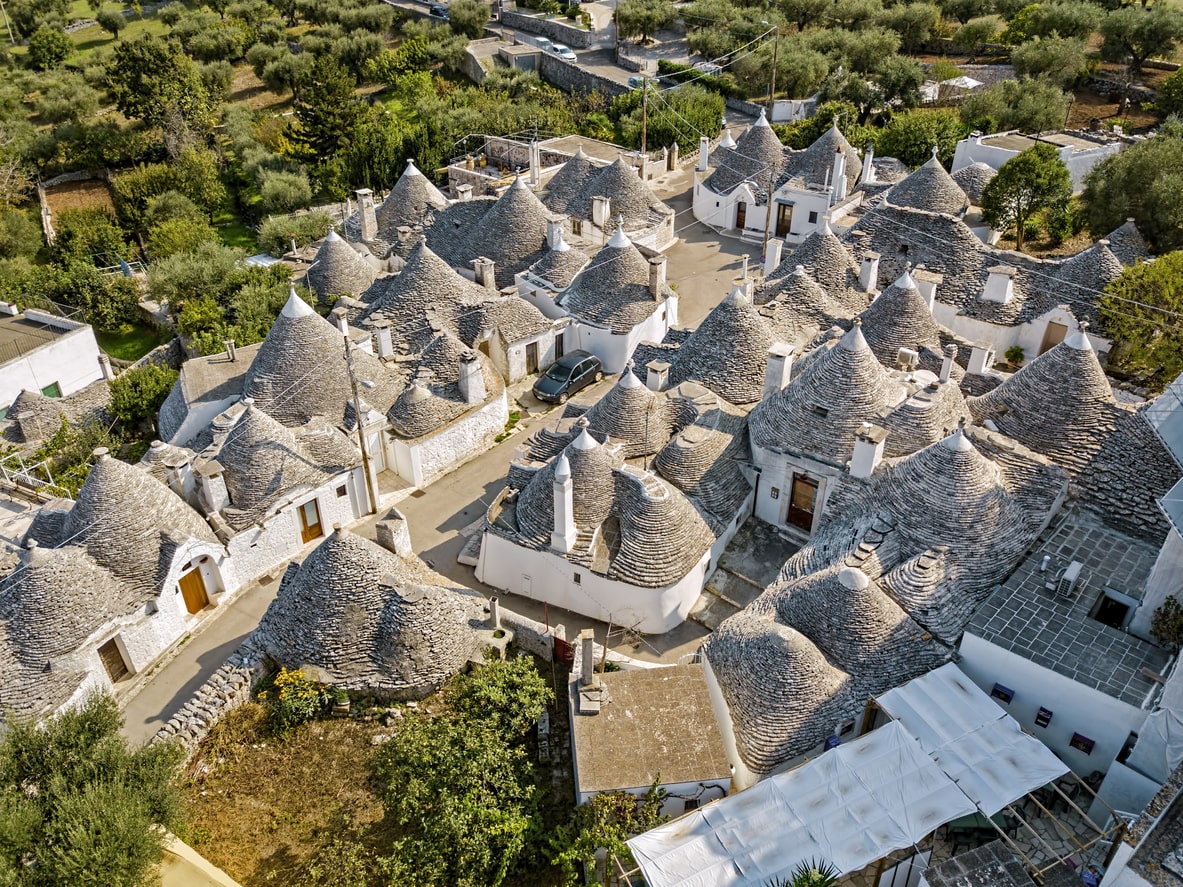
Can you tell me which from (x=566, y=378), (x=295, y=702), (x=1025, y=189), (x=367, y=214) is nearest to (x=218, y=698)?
(x=295, y=702)

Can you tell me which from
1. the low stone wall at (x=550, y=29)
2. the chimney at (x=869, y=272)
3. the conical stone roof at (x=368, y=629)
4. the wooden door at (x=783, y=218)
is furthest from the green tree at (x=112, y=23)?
the conical stone roof at (x=368, y=629)

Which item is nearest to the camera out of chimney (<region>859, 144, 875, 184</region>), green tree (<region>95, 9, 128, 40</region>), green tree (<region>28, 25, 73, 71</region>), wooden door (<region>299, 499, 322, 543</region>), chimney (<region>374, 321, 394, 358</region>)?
wooden door (<region>299, 499, 322, 543</region>)

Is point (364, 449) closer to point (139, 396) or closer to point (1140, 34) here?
point (139, 396)

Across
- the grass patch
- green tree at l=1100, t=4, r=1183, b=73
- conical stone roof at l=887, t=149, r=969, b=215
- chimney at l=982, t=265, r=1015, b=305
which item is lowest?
the grass patch

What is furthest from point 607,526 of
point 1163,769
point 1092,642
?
point 1163,769

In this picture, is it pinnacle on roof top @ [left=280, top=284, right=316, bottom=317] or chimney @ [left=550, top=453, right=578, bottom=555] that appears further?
pinnacle on roof top @ [left=280, top=284, right=316, bottom=317]

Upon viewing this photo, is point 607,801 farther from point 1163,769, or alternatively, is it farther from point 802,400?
point 802,400

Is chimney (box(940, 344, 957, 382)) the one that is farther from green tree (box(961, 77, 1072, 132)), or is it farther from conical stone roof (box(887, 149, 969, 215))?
green tree (box(961, 77, 1072, 132))

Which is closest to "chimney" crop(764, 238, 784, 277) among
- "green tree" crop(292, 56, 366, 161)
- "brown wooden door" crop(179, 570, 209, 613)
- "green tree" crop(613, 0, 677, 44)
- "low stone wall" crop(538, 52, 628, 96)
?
"brown wooden door" crop(179, 570, 209, 613)
